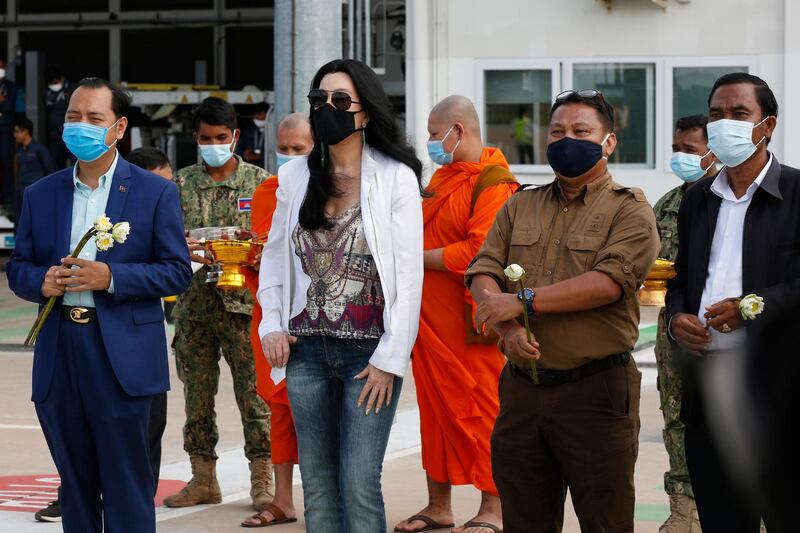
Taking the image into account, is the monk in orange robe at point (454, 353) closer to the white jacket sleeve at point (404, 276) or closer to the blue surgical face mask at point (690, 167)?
the blue surgical face mask at point (690, 167)

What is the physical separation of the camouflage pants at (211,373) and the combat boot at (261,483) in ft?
0.15

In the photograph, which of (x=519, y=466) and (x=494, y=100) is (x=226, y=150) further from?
(x=494, y=100)

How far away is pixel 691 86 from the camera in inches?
671

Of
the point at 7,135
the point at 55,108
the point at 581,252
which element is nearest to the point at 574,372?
the point at 581,252

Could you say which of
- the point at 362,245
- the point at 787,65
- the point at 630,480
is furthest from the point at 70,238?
the point at 787,65

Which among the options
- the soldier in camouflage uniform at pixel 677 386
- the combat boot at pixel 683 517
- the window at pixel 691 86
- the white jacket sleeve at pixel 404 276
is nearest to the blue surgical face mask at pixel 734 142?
the white jacket sleeve at pixel 404 276

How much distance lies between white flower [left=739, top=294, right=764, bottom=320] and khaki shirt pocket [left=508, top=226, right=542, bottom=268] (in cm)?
72

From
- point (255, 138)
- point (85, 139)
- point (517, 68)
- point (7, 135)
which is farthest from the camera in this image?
point (7, 135)

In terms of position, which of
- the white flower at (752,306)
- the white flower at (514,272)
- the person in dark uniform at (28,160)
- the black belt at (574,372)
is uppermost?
the person in dark uniform at (28,160)

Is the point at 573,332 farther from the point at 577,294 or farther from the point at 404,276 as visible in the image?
the point at 404,276

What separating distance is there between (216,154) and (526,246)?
286 cm

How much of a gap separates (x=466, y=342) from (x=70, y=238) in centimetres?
215

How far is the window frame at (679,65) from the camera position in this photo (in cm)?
1675

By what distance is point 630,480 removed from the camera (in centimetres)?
495
